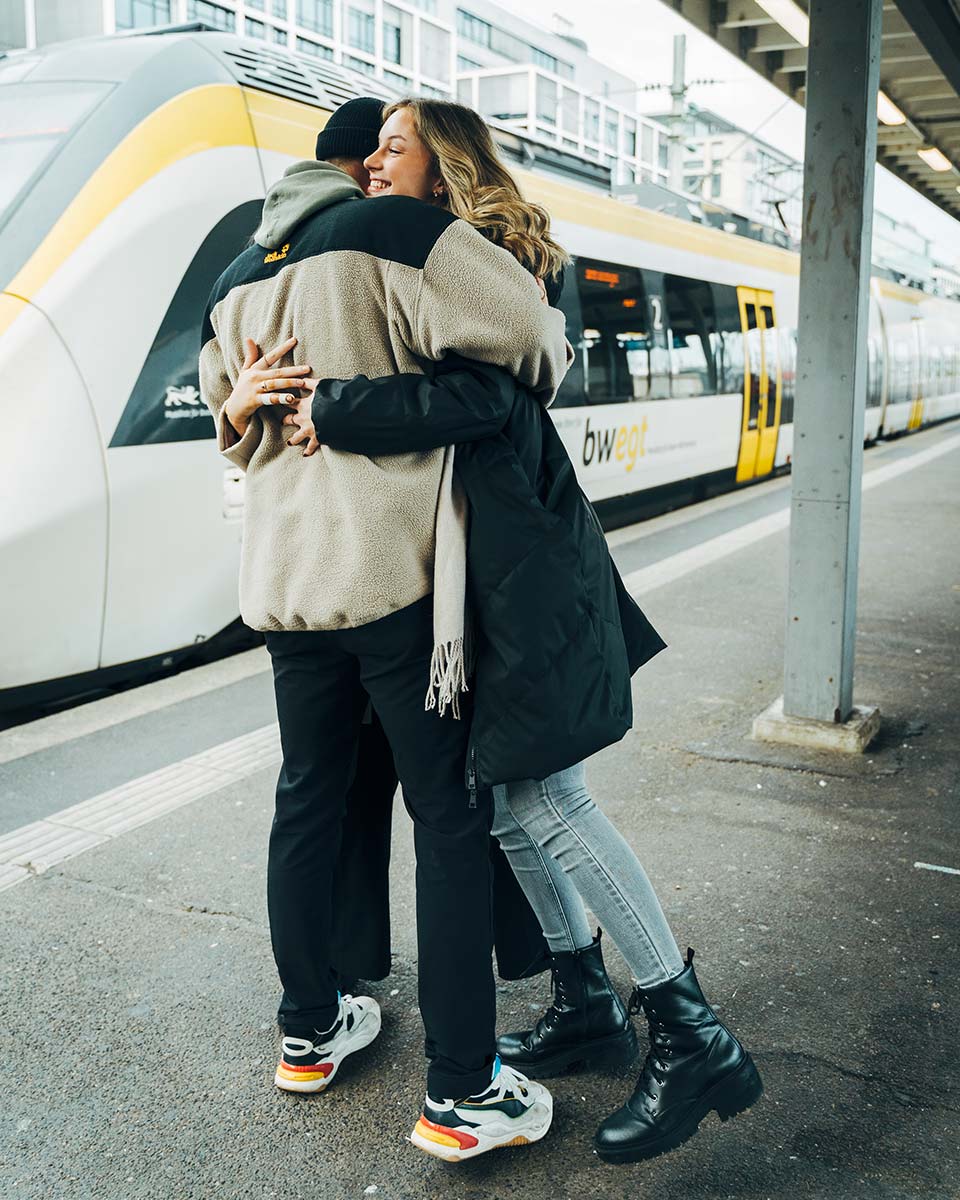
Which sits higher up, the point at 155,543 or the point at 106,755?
the point at 155,543

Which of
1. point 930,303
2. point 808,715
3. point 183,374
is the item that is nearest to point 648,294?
point 183,374

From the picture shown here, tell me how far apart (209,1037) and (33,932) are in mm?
703

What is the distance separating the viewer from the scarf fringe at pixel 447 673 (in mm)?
1944

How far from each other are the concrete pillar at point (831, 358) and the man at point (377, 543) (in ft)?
7.85

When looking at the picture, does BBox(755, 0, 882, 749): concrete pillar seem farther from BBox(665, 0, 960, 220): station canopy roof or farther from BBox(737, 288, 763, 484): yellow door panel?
BBox(737, 288, 763, 484): yellow door panel

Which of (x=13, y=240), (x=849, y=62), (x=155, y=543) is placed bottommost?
(x=155, y=543)

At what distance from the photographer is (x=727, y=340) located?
12453 millimetres

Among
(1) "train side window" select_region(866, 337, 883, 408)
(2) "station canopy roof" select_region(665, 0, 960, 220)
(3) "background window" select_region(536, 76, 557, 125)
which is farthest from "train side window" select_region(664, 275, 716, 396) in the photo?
(3) "background window" select_region(536, 76, 557, 125)

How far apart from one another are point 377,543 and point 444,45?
2810 inches

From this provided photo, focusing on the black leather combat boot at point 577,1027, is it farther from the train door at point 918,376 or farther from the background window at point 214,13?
the background window at point 214,13

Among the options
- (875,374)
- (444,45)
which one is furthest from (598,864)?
(444,45)

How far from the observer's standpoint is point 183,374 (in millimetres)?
5152

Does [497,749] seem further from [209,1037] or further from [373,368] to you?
[209,1037]

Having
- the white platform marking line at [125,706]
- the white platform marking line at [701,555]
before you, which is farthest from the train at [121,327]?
the white platform marking line at [701,555]
